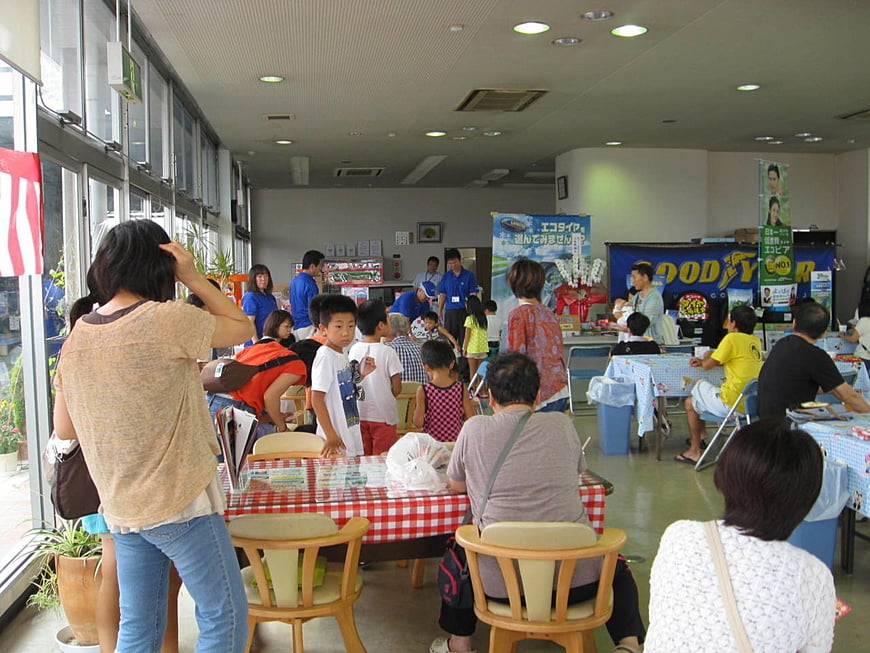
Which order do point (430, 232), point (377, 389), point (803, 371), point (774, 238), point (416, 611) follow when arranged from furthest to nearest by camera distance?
point (430, 232) → point (774, 238) → point (803, 371) → point (377, 389) → point (416, 611)

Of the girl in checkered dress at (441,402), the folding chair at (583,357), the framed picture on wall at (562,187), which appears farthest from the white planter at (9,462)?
the framed picture on wall at (562,187)

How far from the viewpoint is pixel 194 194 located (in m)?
8.73

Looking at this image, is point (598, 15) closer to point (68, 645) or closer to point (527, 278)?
point (527, 278)

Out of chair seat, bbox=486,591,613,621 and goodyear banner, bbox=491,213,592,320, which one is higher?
goodyear banner, bbox=491,213,592,320

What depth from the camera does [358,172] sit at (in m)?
13.7

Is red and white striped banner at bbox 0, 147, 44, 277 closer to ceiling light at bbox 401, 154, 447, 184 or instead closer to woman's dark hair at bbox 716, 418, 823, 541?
woman's dark hair at bbox 716, 418, 823, 541

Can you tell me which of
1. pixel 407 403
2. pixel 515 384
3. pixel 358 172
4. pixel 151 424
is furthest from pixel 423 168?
pixel 151 424

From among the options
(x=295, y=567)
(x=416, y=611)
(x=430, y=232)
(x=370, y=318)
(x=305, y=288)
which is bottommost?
(x=416, y=611)

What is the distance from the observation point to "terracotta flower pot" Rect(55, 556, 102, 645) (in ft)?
10.2

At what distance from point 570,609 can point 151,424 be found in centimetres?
145

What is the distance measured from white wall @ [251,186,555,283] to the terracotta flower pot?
43.9 feet

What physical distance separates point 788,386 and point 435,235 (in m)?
12.3

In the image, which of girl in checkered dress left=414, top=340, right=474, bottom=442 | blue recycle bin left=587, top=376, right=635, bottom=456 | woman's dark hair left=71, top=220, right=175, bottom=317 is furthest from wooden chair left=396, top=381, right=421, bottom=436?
woman's dark hair left=71, top=220, right=175, bottom=317

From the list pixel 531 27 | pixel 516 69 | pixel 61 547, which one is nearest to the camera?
pixel 61 547
